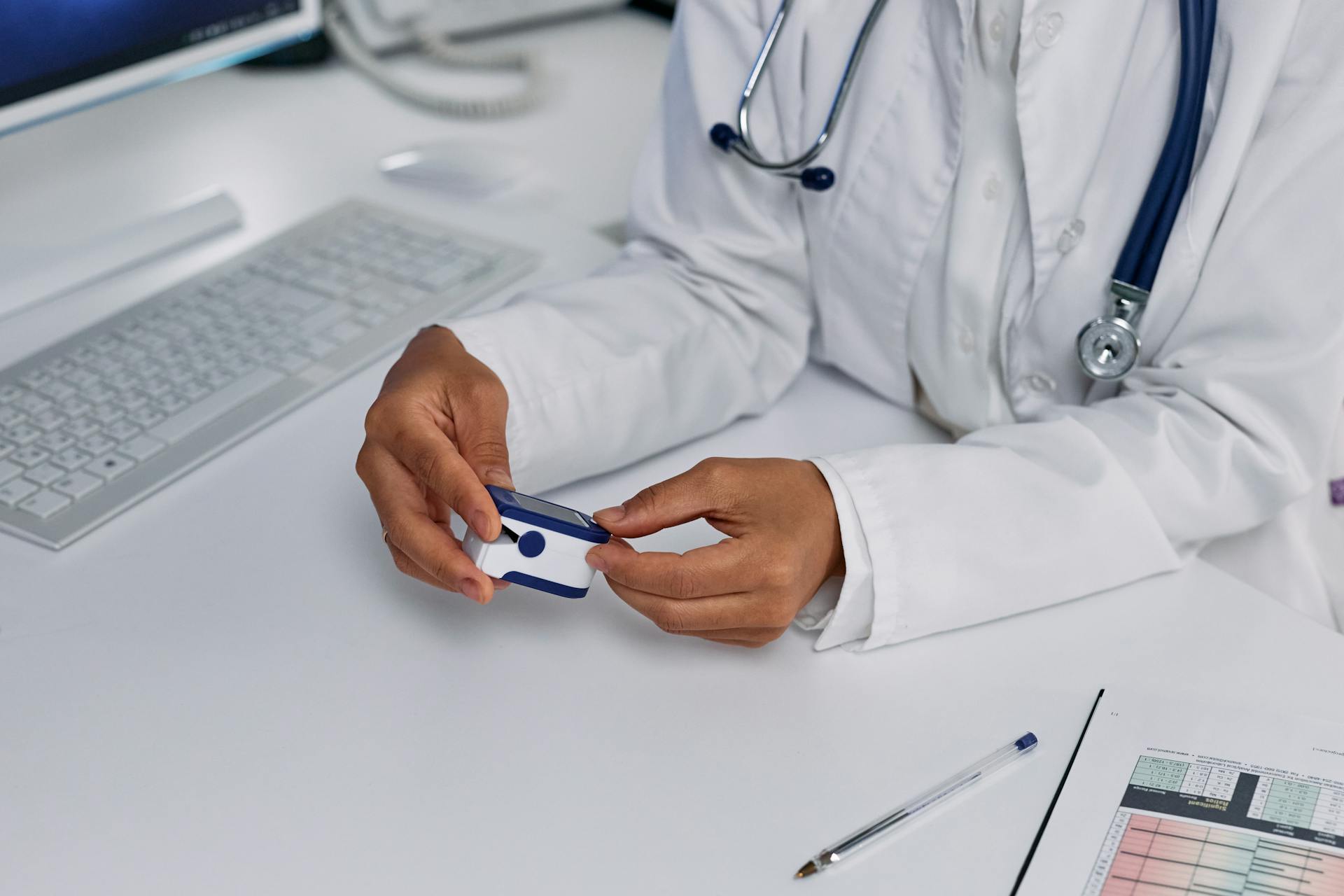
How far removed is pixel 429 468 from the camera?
731mm

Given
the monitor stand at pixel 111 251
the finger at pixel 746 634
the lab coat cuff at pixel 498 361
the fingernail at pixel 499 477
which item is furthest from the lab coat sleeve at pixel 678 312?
the monitor stand at pixel 111 251

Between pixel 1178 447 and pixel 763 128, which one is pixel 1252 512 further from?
pixel 763 128

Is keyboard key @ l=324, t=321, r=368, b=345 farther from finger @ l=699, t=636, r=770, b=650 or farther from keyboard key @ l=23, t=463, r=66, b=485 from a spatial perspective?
finger @ l=699, t=636, r=770, b=650

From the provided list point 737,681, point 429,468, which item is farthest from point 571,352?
point 737,681

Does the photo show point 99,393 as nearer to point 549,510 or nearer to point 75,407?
point 75,407

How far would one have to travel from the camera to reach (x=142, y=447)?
2.84 feet

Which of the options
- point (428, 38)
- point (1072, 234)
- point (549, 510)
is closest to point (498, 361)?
point (549, 510)

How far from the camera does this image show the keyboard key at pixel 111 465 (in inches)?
33.1

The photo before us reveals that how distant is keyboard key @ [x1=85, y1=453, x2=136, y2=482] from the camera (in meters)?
0.84

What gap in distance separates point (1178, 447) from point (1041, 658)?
169 millimetres

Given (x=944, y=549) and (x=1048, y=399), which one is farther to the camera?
(x=1048, y=399)

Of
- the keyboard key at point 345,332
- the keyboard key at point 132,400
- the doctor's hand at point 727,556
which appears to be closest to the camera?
the doctor's hand at point 727,556

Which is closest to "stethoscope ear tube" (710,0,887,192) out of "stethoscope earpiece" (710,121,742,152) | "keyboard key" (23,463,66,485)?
"stethoscope earpiece" (710,121,742,152)

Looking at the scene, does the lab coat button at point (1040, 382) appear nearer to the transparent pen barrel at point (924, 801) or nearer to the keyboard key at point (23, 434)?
the transparent pen barrel at point (924, 801)
